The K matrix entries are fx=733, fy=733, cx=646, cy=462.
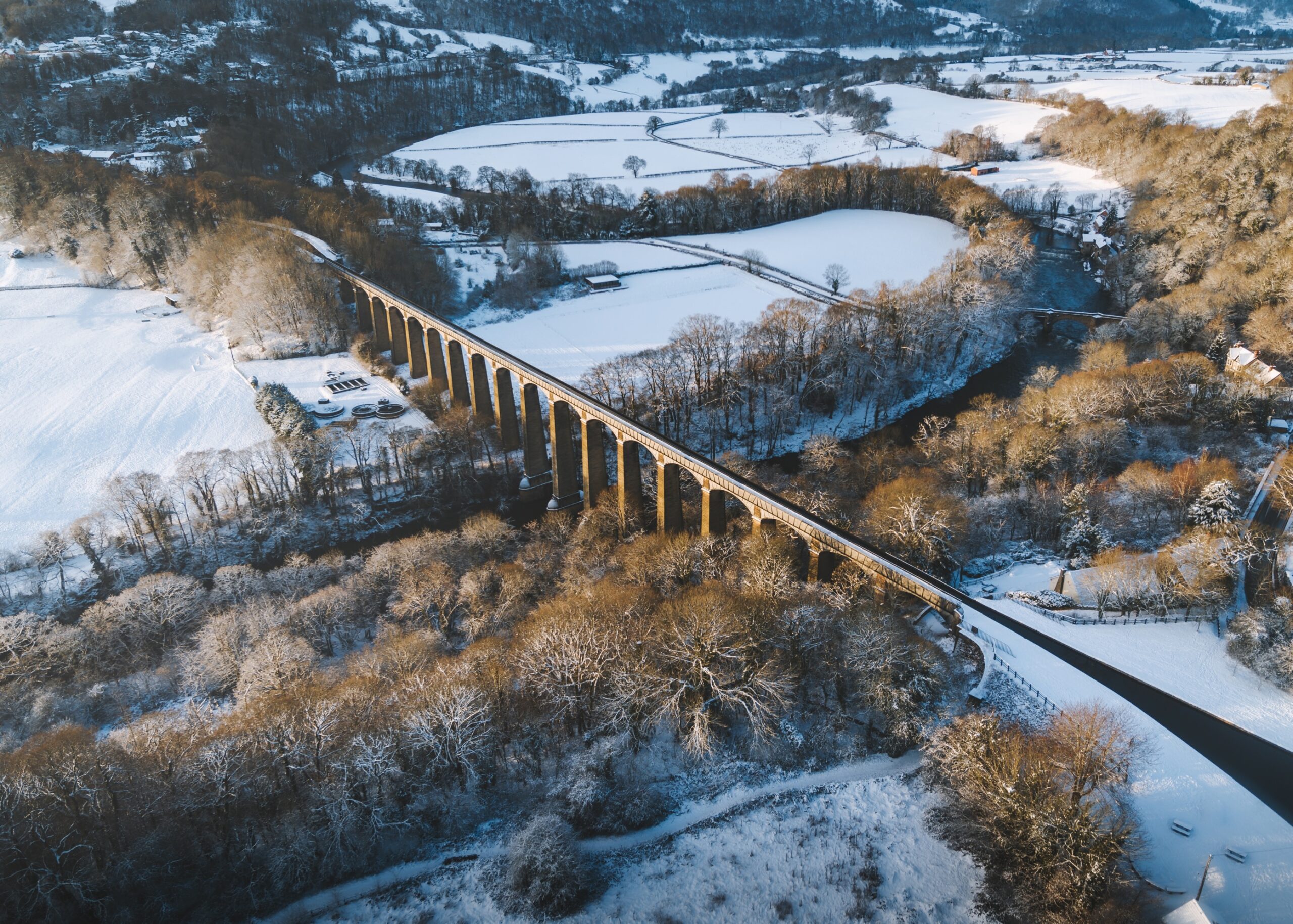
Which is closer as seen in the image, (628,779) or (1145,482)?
(628,779)

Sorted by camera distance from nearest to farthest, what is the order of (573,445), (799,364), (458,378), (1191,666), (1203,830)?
(1203,830) → (1191,666) → (573,445) → (458,378) → (799,364)

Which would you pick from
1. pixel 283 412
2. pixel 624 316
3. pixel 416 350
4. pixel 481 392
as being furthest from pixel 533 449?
pixel 624 316

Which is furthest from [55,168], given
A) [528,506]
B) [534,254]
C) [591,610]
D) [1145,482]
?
[1145,482]

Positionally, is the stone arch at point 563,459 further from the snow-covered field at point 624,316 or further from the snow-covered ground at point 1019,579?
the snow-covered ground at point 1019,579

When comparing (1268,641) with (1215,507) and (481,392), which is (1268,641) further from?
(481,392)

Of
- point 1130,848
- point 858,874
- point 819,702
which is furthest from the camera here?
point 819,702

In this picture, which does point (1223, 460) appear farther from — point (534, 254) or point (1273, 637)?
point (534, 254)
